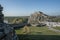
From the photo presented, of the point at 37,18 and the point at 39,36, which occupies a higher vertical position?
the point at 37,18

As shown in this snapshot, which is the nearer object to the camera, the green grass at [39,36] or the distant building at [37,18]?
the green grass at [39,36]

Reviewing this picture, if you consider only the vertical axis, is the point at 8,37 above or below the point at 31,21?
above

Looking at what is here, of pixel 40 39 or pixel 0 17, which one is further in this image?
pixel 40 39

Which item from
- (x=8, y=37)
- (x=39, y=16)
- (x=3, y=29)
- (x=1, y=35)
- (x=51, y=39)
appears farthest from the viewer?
(x=39, y=16)

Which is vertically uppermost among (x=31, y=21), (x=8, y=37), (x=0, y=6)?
(x=0, y=6)

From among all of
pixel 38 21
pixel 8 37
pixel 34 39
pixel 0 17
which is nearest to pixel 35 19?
pixel 38 21

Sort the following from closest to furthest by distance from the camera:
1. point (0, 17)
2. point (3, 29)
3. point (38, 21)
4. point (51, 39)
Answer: point (3, 29) < point (0, 17) < point (51, 39) < point (38, 21)

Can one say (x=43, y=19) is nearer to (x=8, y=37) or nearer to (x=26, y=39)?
(x=26, y=39)

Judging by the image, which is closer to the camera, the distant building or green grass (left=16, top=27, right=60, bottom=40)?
green grass (left=16, top=27, right=60, bottom=40)

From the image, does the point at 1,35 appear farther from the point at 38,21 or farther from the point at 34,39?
the point at 38,21

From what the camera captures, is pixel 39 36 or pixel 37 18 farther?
pixel 37 18
